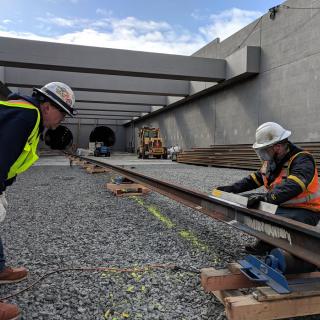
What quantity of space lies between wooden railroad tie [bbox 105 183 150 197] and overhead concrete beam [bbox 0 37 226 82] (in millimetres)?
12376

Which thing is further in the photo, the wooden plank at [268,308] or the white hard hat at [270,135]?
the white hard hat at [270,135]

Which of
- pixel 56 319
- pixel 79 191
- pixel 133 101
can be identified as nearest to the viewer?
pixel 56 319

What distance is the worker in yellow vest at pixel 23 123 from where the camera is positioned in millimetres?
2082

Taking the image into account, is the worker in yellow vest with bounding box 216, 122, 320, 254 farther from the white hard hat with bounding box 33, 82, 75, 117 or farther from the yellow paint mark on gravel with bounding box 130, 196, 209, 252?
the white hard hat with bounding box 33, 82, 75, 117

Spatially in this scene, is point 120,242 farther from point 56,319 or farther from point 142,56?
point 142,56

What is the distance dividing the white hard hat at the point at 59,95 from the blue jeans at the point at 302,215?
7.15 ft

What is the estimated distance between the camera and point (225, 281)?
2.44 m

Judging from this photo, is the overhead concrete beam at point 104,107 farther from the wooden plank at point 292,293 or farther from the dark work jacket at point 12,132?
the wooden plank at point 292,293

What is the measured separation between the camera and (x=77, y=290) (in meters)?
2.79

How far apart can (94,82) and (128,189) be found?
17.7 meters

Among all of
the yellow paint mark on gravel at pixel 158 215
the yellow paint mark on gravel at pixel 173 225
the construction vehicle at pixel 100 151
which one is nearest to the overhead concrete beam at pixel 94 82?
the construction vehicle at pixel 100 151

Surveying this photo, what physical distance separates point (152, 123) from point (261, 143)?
3763 centimetres

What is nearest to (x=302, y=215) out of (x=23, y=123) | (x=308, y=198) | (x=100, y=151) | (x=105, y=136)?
(x=308, y=198)

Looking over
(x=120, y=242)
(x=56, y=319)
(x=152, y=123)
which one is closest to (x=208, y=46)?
(x=152, y=123)
